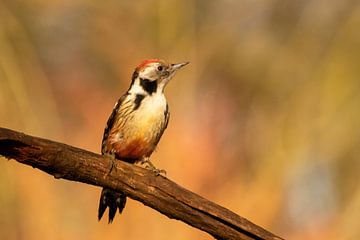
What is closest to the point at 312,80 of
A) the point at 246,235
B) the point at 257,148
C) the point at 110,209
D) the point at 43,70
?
the point at 257,148

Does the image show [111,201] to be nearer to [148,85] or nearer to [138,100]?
[138,100]

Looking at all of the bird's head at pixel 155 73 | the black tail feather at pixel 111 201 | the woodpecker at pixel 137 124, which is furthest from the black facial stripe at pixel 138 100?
the black tail feather at pixel 111 201

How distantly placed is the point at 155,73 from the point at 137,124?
49cm

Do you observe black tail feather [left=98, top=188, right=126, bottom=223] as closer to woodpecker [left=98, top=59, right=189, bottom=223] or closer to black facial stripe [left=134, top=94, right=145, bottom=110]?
woodpecker [left=98, top=59, right=189, bottom=223]

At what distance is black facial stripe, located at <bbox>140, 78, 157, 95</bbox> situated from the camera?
226 inches

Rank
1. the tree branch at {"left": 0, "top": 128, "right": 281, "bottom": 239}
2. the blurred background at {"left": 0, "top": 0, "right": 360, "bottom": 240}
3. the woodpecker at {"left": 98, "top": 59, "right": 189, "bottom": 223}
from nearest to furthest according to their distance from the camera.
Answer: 1. the tree branch at {"left": 0, "top": 128, "right": 281, "bottom": 239}
2. the woodpecker at {"left": 98, "top": 59, "right": 189, "bottom": 223}
3. the blurred background at {"left": 0, "top": 0, "right": 360, "bottom": 240}

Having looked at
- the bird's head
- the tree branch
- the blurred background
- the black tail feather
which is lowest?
the tree branch

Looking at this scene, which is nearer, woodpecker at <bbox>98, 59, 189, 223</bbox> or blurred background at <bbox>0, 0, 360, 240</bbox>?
woodpecker at <bbox>98, 59, 189, 223</bbox>

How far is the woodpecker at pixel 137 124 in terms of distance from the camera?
5.52 meters

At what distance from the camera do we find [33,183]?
961 centimetres

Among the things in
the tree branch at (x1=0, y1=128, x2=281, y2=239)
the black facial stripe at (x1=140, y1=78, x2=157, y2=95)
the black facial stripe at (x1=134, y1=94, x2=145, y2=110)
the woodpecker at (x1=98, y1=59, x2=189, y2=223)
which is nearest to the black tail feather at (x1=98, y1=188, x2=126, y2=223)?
the woodpecker at (x1=98, y1=59, x2=189, y2=223)

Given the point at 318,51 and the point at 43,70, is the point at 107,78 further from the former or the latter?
the point at 318,51

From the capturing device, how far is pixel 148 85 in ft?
18.9

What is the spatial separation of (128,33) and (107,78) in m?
0.70
